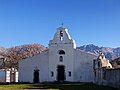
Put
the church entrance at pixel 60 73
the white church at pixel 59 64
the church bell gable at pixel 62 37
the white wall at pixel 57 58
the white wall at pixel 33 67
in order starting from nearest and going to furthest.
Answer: the white church at pixel 59 64, the white wall at pixel 57 58, the church entrance at pixel 60 73, the white wall at pixel 33 67, the church bell gable at pixel 62 37

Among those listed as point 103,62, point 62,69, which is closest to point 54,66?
point 62,69

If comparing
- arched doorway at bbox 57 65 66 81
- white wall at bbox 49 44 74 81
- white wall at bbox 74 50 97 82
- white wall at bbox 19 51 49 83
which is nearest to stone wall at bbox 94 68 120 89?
white wall at bbox 74 50 97 82

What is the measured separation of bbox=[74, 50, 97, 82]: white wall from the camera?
50.6m

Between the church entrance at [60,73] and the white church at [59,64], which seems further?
the church entrance at [60,73]

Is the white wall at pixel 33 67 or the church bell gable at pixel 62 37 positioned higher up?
the church bell gable at pixel 62 37

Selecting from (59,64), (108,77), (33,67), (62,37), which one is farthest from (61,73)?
(108,77)

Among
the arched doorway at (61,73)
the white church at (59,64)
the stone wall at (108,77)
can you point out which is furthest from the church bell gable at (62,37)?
the stone wall at (108,77)

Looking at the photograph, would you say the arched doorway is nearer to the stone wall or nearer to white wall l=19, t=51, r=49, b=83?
white wall l=19, t=51, r=49, b=83

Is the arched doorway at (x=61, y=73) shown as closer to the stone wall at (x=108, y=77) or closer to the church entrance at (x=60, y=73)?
the church entrance at (x=60, y=73)

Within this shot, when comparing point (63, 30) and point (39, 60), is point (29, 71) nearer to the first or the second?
point (39, 60)

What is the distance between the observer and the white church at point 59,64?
168 ft

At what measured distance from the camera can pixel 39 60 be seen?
52250mm

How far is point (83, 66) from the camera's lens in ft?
Answer: 167

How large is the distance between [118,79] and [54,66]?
21891mm
